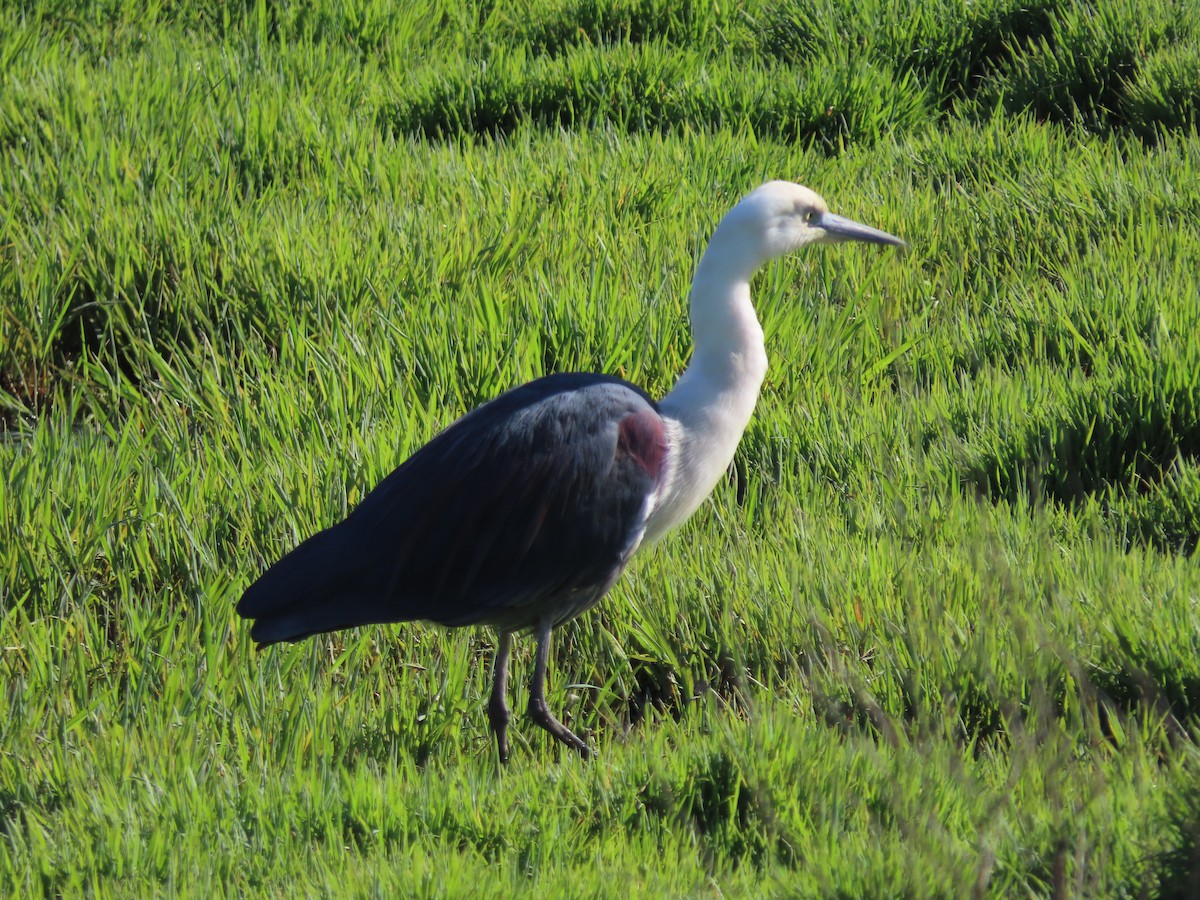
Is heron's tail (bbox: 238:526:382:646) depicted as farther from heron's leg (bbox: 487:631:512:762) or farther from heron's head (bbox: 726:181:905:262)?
heron's head (bbox: 726:181:905:262)

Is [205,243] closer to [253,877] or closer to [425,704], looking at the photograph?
[425,704]

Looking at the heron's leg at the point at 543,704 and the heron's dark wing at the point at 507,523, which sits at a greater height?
the heron's dark wing at the point at 507,523

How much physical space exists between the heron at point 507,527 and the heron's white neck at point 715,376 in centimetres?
2

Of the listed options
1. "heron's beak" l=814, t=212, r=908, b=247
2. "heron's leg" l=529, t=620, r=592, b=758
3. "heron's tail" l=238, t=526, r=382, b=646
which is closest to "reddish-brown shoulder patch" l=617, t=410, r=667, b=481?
"heron's leg" l=529, t=620, r=592, b=758

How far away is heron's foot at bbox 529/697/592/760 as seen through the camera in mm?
2613

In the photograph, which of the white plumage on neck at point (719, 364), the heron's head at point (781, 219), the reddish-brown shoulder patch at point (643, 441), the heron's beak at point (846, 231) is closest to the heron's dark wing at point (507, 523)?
the reddish-brown shoulder patch at point (643, 441)

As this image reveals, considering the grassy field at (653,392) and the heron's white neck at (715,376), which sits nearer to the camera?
the grassy field at (653,392)

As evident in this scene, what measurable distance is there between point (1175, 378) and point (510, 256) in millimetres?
1916

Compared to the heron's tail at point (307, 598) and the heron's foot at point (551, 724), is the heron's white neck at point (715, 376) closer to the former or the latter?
the heron's foot at point (551, 724)

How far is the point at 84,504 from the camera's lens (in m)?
3.03

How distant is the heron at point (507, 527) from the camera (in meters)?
2.66

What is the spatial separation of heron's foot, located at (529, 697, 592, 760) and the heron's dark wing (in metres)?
0.19

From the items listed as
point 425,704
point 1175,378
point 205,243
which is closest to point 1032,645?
point 1175,378

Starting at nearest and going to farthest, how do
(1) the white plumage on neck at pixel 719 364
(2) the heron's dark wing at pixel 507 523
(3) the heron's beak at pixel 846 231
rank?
(2) the heron's dark wing at pixel 507 523
(1) the white plumage on neck at pixel 719 364
(3) the heron's beak at pixel 846 231
